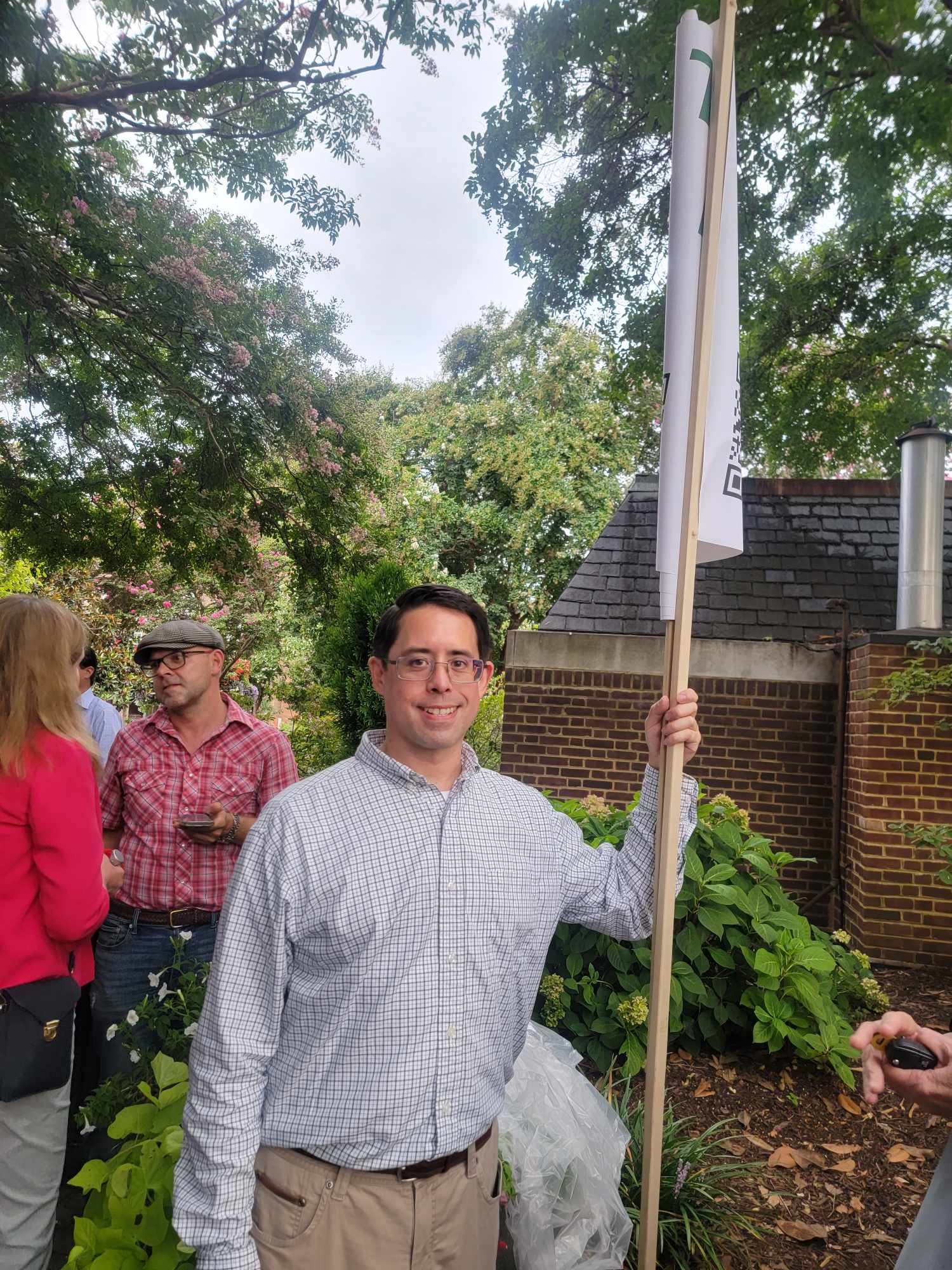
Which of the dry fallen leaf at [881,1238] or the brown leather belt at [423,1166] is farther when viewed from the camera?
the dry fallen leaf at [881,1238]

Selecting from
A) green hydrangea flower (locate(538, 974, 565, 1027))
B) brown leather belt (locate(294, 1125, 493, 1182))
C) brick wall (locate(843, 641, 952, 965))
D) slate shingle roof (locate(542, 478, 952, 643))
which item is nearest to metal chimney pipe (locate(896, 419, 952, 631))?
brick wall (locate(843, 641, 952, 965))

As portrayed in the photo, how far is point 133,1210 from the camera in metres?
1.69

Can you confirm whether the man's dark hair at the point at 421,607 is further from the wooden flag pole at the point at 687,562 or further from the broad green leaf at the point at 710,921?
the broad green leaf at the point at 710,921

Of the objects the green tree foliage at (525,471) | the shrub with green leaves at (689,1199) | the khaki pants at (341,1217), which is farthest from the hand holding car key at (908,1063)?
the green tree foliage at (525,471)

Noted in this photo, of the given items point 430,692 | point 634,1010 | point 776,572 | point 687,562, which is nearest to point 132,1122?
point 430,692

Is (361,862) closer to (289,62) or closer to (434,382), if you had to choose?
(289,62)

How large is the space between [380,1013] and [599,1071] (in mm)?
2338

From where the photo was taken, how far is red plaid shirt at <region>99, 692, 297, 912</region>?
2.70m

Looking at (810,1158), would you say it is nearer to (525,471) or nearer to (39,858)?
(39,858)

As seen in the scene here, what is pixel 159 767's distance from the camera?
2.79m

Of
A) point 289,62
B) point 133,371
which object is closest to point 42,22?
point 289,62

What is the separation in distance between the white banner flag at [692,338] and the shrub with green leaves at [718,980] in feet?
6.01

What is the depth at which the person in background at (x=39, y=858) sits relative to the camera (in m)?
1.91

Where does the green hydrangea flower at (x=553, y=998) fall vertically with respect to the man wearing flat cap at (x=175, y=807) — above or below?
below
